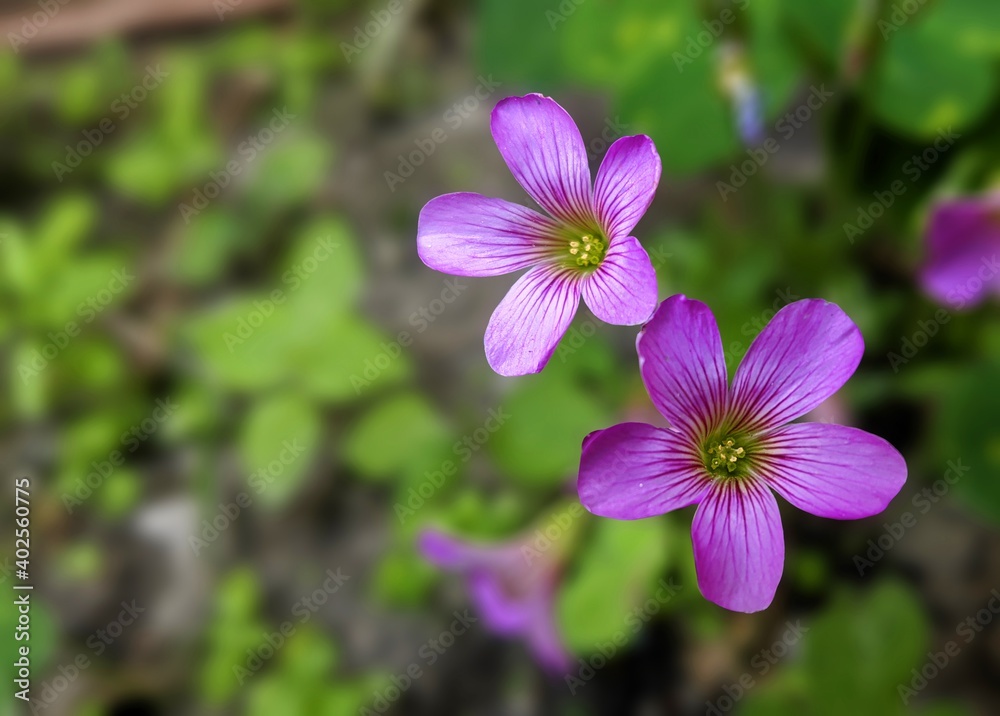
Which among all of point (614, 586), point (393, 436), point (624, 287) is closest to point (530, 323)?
point (624, 287)

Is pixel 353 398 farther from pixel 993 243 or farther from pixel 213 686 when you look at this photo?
pixel 993 243

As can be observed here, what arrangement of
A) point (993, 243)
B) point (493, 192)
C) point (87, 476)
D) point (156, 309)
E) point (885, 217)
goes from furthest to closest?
1. point (156, 309)
2. point (493, 192)
3. point (87, 476)
4. point (885, 217)
5. point (993, 243)

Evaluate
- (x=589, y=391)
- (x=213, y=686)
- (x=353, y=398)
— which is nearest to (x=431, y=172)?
(x=353, y=398)

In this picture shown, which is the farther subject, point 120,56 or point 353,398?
point 120,56
